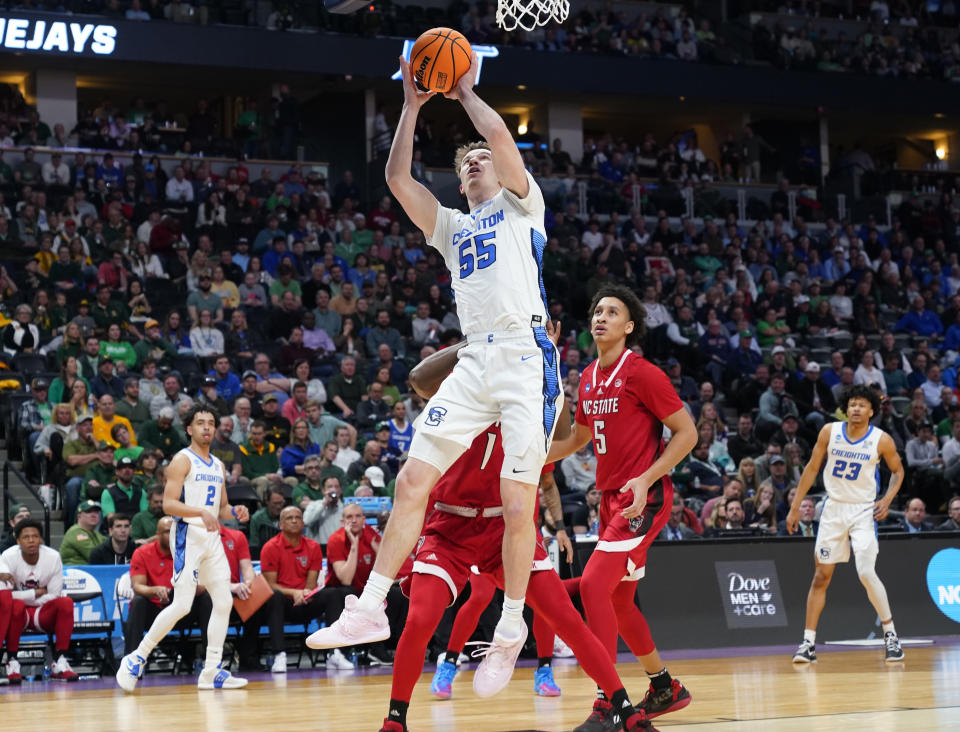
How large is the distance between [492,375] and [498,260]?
53 centimetres

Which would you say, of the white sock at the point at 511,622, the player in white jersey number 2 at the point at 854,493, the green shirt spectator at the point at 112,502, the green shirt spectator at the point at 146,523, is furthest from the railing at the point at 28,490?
the white sock at the point at 511,622

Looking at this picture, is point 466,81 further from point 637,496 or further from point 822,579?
point 822,579

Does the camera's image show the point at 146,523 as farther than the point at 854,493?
Yes

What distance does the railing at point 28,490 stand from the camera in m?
12.7

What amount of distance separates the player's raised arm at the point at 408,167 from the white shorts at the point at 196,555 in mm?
5097

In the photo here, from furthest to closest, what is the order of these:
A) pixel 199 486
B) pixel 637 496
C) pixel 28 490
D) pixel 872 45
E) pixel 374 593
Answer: pixel 872 45 → pixel 28 490 → pixel 199 486 → pixel 637 496 → pixel 374 593

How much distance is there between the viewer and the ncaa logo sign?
1362 centimetres

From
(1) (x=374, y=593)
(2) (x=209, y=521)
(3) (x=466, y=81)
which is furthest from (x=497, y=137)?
(2) (x=209, y=521)

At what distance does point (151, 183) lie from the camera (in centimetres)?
2081

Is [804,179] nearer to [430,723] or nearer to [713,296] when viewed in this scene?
[713,296]

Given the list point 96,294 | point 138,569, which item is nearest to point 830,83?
point 96,294

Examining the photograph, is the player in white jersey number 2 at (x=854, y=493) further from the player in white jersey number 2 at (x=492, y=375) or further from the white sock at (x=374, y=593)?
the white sock at (x=374, y=593)

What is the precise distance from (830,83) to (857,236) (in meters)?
4.64

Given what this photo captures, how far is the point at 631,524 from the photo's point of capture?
6.54 metres
